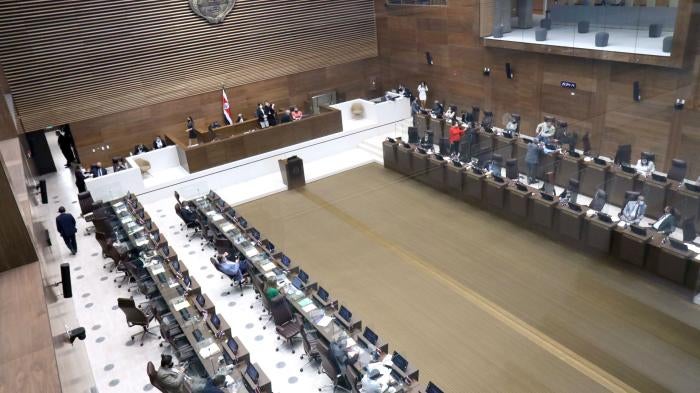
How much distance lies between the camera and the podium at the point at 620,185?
784 cm

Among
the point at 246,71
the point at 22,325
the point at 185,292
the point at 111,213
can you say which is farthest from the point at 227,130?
the point at 22,325

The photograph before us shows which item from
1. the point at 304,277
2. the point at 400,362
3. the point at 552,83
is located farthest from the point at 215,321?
the point at 552,83

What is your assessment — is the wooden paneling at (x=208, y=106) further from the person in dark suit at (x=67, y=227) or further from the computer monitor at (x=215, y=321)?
the computer monitor at (x=215, y=321)

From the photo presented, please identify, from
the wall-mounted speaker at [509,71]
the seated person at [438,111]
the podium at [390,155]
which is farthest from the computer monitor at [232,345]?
the wall-mounted speaker at [509,71]

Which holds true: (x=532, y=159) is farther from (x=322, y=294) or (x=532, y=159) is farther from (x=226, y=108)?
(x=226, y=108)

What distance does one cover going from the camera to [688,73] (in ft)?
14.1

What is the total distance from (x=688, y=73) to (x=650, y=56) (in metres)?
1.11

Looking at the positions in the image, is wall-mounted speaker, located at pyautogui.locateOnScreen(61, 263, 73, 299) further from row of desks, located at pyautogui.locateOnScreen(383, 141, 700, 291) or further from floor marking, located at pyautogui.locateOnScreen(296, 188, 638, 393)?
row of desks, located at pyautogui.locateOnScreen(383, 141, 700, 291)

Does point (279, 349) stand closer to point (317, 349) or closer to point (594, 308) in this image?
point (317, 349)

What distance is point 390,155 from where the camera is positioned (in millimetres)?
12156

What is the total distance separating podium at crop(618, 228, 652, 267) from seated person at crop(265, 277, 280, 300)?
14.1 feet

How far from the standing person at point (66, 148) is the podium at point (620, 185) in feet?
41.6

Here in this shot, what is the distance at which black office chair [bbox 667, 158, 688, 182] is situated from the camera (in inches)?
206

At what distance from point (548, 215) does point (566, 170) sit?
5.70 feet
